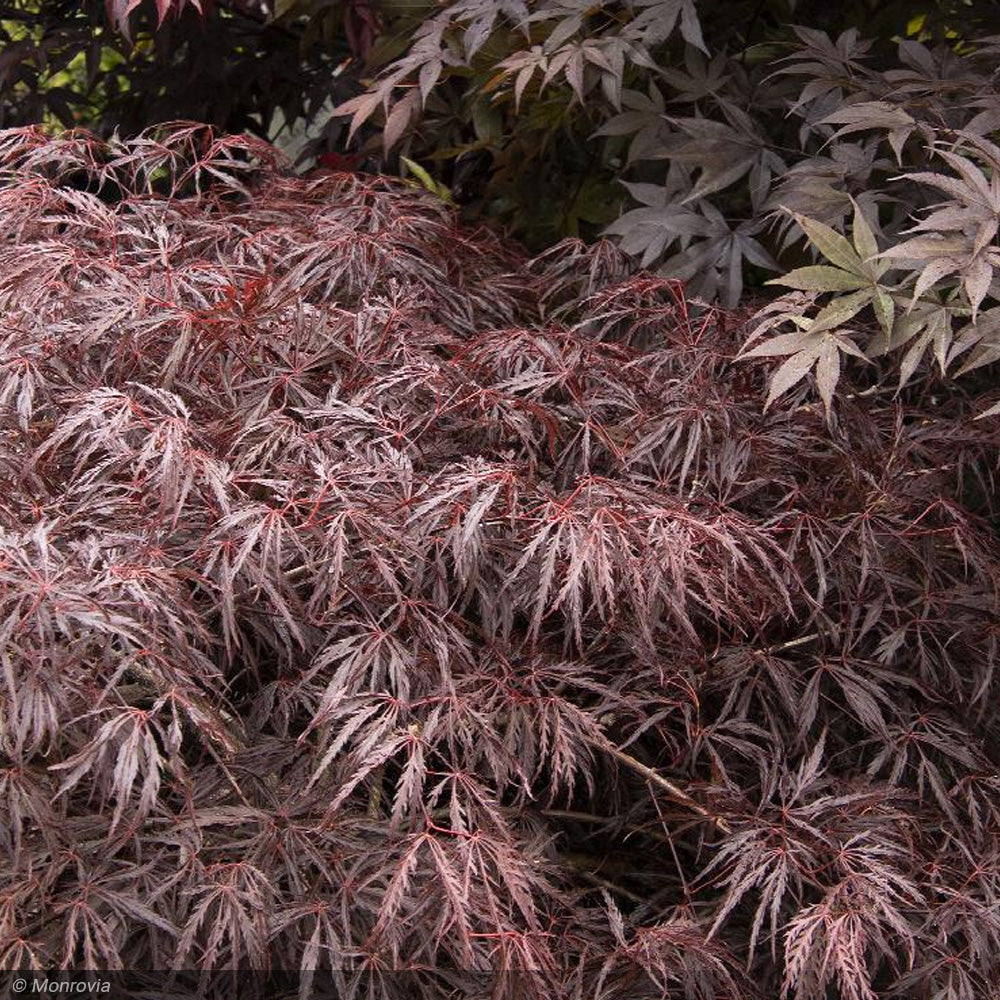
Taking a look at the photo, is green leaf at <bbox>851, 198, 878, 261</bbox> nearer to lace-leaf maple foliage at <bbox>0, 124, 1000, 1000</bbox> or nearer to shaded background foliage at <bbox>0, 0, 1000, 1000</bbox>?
shaded background foliage at <bbox>0, 0, 1000, 1000</bbox>

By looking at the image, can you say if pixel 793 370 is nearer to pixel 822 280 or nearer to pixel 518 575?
pixel 822 280

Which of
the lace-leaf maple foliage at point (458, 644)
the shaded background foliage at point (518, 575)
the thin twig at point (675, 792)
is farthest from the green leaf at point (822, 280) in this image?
the thin twig at point (675, 792)

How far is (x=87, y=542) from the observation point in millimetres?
1716

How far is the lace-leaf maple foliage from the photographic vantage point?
163cm

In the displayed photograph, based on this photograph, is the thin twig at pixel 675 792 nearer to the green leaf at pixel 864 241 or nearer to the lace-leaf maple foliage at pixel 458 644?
the lace-leaf maple foliage at pixel 458 644

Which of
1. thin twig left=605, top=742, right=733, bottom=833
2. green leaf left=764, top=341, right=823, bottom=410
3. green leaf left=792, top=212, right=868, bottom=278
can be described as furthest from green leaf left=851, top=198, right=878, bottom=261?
thin twig left=605, top=742, right=733, bottom=833

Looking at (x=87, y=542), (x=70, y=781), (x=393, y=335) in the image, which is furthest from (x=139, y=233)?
(x=70, y=781)

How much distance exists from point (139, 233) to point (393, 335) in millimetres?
494

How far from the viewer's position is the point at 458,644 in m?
1.83

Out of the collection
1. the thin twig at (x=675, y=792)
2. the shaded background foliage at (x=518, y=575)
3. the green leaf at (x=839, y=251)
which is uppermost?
the green leaf at (x=839, y=251)

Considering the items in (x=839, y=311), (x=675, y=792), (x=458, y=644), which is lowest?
(x=675, y=792)

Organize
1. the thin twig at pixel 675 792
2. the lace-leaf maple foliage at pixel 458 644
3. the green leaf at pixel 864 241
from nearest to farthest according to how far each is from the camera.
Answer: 1. the lace-leaf maple foliage at pixel 458 644
2. the thin twig at pixel 675 792
3. the green leaf at pixel 864 241

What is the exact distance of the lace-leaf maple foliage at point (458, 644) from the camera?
5.35ft

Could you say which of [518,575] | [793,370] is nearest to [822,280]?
[793,370]
